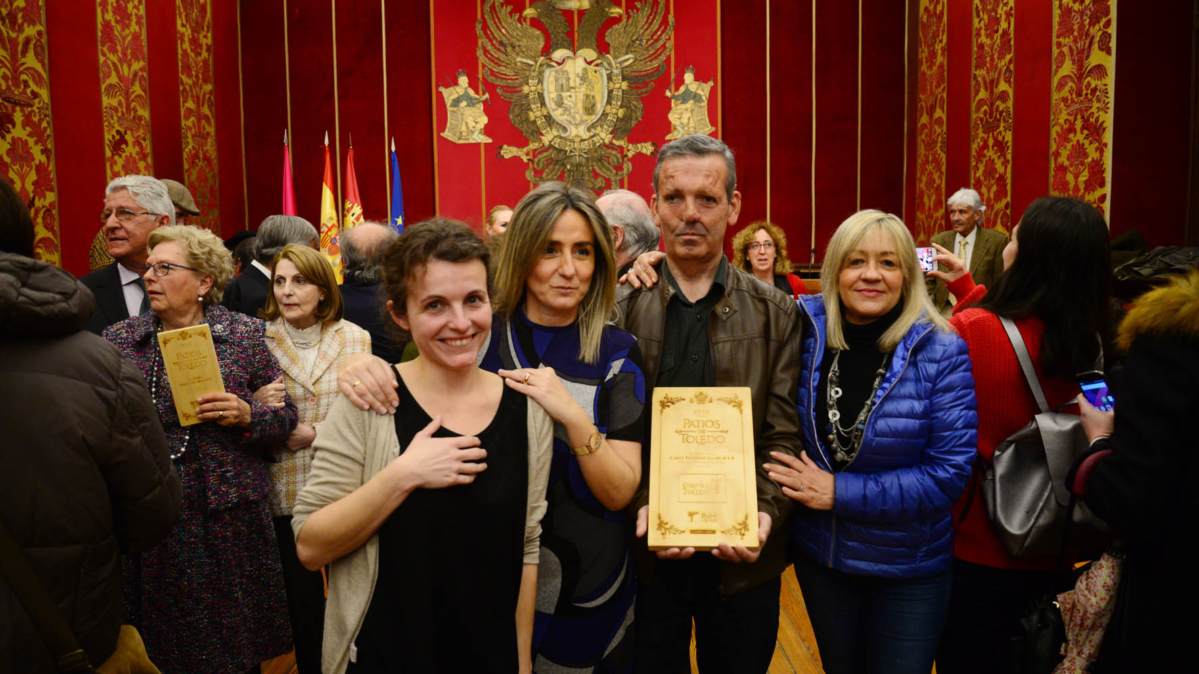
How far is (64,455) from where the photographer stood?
1.30m

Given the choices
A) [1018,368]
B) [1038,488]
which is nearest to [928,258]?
[1018,368]

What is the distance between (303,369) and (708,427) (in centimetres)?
153

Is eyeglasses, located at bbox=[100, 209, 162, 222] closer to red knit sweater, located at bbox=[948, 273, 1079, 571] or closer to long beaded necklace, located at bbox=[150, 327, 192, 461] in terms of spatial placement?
long beaded necklace, located at bbox=[150, 327, 192, 461]

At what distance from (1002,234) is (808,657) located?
3.88m

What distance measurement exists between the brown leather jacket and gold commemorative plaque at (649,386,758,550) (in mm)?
104

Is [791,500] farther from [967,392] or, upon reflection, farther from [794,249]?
[794,249]

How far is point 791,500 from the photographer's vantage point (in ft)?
5.47

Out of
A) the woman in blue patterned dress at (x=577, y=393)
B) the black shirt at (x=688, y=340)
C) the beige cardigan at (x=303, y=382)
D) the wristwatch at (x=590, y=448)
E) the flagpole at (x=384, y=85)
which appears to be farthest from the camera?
the flagpole at (x=384, y=85)

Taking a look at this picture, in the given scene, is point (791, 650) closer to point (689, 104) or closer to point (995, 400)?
point (995, 400)

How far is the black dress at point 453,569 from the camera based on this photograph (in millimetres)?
1210

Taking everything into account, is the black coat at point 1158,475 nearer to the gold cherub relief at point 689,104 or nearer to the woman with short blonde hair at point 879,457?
the woman with short blonde hair at point 879,457

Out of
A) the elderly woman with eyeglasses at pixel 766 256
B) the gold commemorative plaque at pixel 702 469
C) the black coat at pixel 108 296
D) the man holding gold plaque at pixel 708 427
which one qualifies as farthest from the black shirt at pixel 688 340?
the elderly woman with eyeglasses at pixel 766 256

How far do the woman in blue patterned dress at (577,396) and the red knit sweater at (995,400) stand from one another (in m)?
0.88

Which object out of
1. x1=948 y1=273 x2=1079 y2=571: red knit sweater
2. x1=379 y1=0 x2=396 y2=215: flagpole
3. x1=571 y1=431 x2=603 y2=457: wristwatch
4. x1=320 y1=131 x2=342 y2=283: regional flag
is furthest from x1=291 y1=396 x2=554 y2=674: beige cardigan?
x1=379 y1=0 x2=396 y2=215: flagpole
